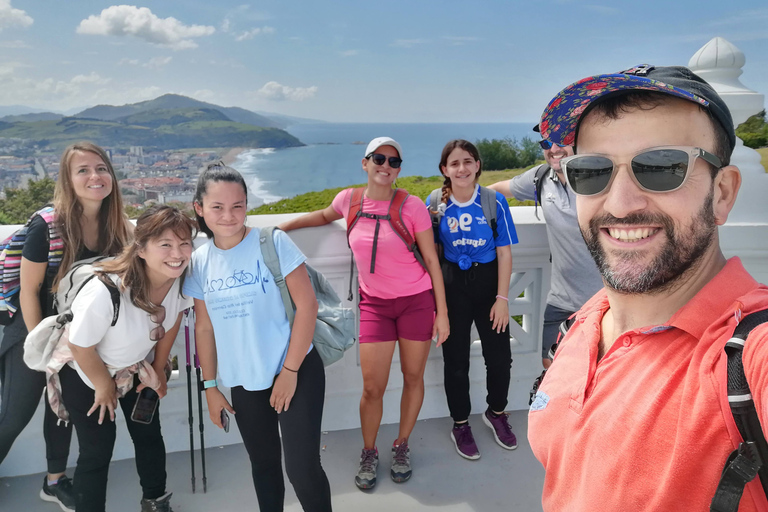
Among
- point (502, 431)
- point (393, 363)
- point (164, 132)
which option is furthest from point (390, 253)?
point (164, 132)

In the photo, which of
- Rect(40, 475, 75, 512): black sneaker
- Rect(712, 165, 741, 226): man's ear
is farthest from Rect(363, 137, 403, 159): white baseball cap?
Rect(40, 475, 75, 512): black sneaker

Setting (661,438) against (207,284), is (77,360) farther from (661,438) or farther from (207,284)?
(661,438)

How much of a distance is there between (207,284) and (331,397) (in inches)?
57.9

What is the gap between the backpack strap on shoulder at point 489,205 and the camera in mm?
2789

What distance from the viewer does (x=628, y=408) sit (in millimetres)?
882

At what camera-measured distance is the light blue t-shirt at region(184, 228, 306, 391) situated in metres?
2.03

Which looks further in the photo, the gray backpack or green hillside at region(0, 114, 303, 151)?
green hillside at region(0, 114, 303, 151)

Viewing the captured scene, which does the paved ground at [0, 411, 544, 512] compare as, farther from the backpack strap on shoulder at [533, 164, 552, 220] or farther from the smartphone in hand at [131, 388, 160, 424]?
the backpack strap on shoulder at [533, 164, 552, 220]

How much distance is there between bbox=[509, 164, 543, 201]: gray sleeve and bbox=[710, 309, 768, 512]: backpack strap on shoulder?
227 centimetres

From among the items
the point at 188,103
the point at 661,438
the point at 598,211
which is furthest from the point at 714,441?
the point at 188,103

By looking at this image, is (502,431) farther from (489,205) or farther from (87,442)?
(87,442)

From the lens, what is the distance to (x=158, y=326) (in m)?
2.18

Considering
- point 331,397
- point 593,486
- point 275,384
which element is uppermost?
point 593,486

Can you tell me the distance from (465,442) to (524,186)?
60.4 inches
